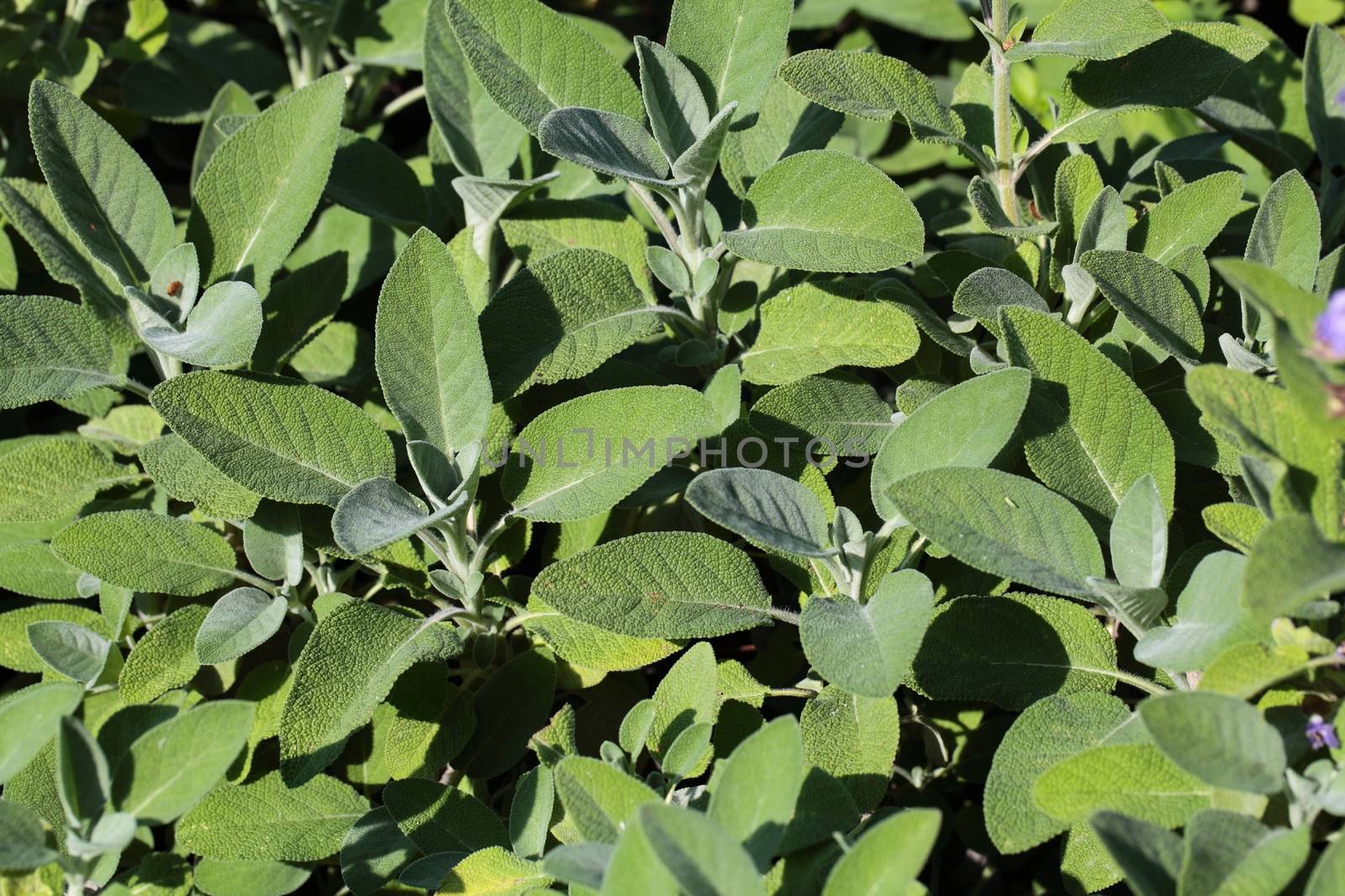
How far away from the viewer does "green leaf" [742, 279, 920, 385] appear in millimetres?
1444

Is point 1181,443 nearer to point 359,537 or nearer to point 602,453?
point 602,453

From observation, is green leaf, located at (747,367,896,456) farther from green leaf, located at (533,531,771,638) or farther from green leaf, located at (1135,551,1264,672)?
green leaf, located at (1135,551,1264,672)

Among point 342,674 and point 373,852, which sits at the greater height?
point 342,674

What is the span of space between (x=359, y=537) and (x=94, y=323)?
0.59 meters

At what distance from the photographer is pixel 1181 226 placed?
4.75ft

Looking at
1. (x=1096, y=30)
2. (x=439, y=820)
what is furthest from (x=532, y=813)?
(x=1096, y=30)

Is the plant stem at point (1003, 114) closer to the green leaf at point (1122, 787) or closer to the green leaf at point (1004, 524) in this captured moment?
the green leaf at point (1004, 524)

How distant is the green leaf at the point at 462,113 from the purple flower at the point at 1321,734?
3.93 feet

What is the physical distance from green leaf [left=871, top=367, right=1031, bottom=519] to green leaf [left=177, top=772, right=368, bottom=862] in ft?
2.32

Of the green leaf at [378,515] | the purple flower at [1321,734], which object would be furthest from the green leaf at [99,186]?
the purple flower at [1321,734]

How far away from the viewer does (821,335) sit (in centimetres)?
150

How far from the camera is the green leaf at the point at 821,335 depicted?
1.44m

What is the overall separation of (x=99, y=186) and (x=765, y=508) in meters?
0.94

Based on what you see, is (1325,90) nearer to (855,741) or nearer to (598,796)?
(855,741)
